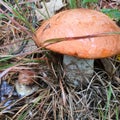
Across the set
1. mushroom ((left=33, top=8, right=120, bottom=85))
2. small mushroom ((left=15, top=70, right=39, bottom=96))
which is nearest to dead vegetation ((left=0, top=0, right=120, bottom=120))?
small mushroom ((left=15, top=70, right=39, bottom=96))

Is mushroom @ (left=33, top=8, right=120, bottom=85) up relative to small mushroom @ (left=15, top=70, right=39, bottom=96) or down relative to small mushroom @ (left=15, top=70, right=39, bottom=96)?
up

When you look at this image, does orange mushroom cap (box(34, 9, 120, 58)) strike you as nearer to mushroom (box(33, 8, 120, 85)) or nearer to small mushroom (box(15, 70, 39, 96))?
mushroom (box(33, 8, 120, 85))

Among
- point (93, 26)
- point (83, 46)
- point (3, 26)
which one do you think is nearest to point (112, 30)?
point (93, 26)

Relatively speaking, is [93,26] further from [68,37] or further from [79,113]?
[79,113]

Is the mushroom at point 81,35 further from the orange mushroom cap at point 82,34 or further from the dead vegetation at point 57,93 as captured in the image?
the dead vegetation at point 57,93

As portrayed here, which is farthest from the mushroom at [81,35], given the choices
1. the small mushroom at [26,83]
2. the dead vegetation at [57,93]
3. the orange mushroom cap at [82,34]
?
the small mushroom at [26,83]
